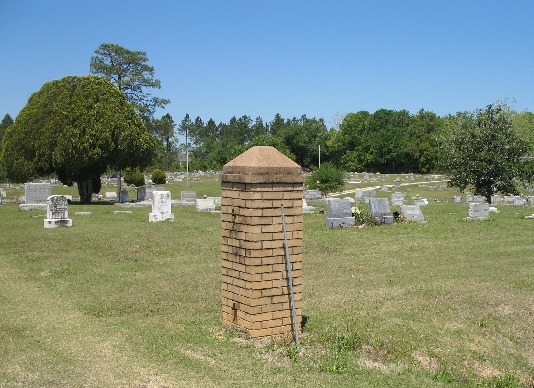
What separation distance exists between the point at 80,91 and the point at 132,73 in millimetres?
15705

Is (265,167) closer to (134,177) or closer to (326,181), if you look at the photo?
(326,181)

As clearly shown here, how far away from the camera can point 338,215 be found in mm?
18609

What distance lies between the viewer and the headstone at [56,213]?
1793 cm

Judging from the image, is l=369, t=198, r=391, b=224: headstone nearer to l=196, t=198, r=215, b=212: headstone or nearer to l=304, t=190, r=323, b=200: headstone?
l=196, t=198, r=215, b=212: headstone

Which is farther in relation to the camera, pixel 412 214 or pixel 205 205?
pixel 205 205

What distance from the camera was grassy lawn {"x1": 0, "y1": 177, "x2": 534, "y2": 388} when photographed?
536 centimetres

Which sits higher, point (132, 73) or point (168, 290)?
point (132, 73)

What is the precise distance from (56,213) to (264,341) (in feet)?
45.4

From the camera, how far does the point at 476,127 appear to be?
31.7 metres

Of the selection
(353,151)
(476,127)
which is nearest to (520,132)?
(476,127)

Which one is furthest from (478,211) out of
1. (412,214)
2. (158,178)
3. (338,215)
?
(158,178)

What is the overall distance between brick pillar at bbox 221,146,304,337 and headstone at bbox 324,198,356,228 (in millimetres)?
12052

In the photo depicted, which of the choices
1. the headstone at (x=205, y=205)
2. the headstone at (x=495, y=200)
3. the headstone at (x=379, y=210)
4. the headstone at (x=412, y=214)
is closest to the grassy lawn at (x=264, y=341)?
the headstone at (x=379, y=210)

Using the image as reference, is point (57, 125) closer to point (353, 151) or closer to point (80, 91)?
point (80, 91)
